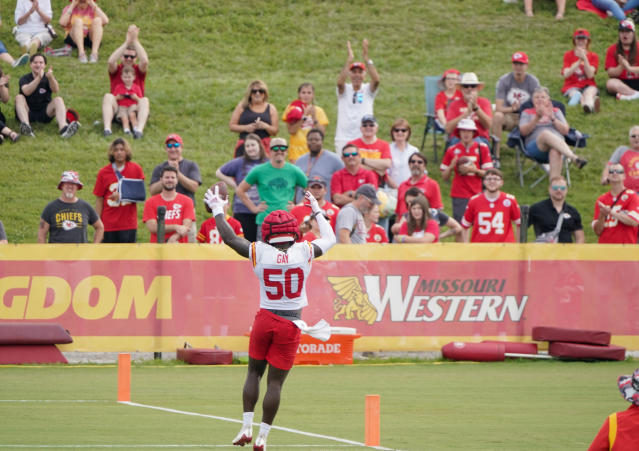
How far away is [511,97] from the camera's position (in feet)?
74.2

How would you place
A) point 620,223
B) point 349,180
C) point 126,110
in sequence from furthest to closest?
point 126,110
point 349,180
point 620,223

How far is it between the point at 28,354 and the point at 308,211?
445 centimetres

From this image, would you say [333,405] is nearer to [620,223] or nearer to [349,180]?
[349,180]

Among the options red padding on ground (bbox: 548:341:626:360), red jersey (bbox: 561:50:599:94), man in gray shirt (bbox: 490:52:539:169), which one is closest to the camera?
red padding on ground (bbox: 548:341:626:360)

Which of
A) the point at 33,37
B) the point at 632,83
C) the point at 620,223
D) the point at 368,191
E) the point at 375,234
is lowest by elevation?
the point at 375,234

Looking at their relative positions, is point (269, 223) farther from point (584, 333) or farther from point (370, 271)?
point (584, 333)

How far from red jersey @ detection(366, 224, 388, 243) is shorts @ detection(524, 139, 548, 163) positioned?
585cm

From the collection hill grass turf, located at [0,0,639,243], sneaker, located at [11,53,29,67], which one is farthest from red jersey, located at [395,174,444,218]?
sneaker, located at [11,53,29,67]

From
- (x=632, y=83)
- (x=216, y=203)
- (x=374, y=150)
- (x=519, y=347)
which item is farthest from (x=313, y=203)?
(x=632, y=83)

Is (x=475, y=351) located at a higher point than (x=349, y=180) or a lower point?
lower

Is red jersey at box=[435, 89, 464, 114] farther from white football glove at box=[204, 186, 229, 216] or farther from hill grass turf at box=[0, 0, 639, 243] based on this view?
white football glove at box=[204, 186, 229, 216]

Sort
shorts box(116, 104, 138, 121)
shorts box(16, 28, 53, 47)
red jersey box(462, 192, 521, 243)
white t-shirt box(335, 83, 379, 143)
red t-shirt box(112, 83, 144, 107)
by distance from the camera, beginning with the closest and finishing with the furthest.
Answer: red jersey box(462, 192, 521, 243) → white t-shirt box(335, 83, 379, 143) → red t-shirt box(112, 83, 144, 107) → shorts box(116, 104, 138, 121) → shorts box(16, 28, 53, 47)

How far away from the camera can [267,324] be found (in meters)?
9.43

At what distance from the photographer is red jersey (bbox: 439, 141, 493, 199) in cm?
1855
